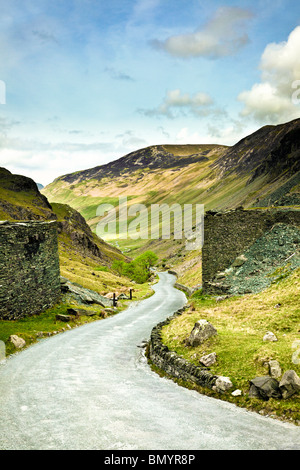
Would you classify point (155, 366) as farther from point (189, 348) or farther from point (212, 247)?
point (212, 247)

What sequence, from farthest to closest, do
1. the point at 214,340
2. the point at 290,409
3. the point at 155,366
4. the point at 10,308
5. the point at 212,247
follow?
the point at 212,247 → the point at 10,308 → the point at 155,366 → the point at 214,340 → the point at 290,409

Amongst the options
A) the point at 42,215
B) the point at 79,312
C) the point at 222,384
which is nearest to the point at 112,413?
the point at 222,384

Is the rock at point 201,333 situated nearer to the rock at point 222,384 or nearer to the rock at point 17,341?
the rock at point 222,384

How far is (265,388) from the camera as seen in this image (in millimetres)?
13852

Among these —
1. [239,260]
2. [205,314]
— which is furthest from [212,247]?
[205,314]

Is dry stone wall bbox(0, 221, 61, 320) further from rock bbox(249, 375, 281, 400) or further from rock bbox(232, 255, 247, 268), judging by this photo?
rock bbox(249, 375, 281, 400)

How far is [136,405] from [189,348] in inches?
259

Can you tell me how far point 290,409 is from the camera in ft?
41.7

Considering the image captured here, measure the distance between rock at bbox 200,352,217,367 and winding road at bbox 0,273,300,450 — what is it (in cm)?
182

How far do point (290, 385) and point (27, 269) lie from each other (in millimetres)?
29864

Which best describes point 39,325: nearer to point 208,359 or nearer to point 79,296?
point 79,296

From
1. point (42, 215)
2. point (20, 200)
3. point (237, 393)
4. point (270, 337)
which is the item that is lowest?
point (237, 393)

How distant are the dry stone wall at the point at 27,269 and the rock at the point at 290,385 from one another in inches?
1043

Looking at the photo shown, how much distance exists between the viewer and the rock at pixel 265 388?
539 inches
